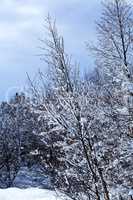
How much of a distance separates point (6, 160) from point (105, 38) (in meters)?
22.3

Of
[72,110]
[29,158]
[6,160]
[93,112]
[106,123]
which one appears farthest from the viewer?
[29,158]

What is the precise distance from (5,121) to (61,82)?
2775 cm

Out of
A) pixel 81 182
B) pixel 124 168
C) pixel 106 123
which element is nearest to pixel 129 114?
pixel 106 123

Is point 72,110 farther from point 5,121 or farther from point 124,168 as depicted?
point 5,121

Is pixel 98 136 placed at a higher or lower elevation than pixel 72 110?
lower

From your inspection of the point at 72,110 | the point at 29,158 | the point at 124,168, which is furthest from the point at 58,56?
the point at 29,158

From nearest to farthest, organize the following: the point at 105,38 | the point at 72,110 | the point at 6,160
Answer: the point at 72,110 < the point at 105,38 < the point at 6,160

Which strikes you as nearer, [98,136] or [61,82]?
[61,82]

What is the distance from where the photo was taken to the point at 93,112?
12148 millimetres

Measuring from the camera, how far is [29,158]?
134ft

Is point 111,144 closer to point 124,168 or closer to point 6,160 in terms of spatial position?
point 124,168

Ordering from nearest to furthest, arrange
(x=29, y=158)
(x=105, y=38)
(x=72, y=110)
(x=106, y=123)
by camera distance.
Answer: (x=72, y=110), (x=106, y=123), (x=105, y=38), (x=29, y=158)

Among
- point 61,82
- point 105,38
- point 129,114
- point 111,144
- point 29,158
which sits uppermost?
point 105,38

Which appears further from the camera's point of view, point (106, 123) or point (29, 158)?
point (29, 158)
